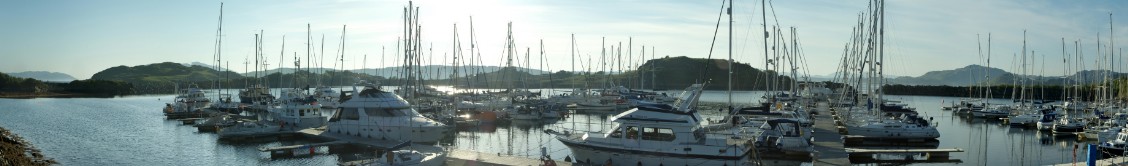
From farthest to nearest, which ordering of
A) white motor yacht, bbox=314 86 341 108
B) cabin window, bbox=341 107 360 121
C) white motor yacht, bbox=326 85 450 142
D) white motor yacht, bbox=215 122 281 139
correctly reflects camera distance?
white motor yacht, bbox=314 86 341 108 → white motor yacht, bbox=215 122 281 139 → cabin window, bbox=341 107 360 121 → white motor yacht, bbox=326 85 450 142

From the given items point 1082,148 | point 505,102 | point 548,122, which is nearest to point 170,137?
point 548,122

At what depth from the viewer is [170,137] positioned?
146 feet

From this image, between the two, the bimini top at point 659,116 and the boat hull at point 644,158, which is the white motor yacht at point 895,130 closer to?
the boat hull at point 644,158

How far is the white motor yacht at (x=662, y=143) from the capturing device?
80.6ft

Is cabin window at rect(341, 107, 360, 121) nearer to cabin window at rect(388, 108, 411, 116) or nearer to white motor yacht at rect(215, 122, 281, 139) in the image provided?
cabin window at rect(388, 108, 411, 116)

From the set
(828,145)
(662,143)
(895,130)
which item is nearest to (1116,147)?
(895,130)

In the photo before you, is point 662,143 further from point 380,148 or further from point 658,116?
point 380,148

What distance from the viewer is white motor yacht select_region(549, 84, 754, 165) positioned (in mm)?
24562

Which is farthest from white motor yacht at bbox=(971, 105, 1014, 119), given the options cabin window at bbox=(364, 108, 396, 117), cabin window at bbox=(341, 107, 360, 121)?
cabin window at bbox=(341, 107, 360, 121)

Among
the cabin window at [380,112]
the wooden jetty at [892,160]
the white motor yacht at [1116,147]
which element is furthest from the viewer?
the cabin window at [380,112]

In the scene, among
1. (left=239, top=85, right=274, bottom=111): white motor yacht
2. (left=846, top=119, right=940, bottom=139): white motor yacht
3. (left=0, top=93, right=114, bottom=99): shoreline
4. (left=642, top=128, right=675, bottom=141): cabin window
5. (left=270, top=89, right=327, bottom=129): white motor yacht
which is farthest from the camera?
(left=0, top=93, right=114, bottom=99): shoreline

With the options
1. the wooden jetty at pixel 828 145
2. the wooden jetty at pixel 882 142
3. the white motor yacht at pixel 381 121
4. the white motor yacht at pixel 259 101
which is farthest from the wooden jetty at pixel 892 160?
the white motor yacht at pixel 259 101

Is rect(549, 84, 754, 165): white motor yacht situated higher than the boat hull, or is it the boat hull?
rect(549, 84, 754, 165): white motor yacht

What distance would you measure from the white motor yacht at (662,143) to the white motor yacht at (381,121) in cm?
1239
